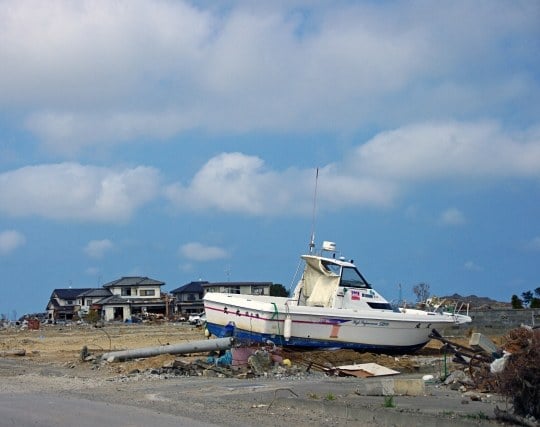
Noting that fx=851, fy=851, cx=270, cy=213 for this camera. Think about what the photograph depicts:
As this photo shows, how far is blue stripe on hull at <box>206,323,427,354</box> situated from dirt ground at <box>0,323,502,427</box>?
38 cm

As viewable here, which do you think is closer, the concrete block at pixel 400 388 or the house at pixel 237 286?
the concrete block at pixel 400 388

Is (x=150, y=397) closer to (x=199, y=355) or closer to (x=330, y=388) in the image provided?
(x=330, y=388)

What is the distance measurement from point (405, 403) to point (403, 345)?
13575 millimetres

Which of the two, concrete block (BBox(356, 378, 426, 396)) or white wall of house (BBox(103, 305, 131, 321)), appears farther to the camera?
white wall of house (BBox(103, 305, 131, 321))

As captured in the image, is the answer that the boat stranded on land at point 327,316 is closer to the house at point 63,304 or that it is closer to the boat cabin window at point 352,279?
the boat cabin window at point 352,279

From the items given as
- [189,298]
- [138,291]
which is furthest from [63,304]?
[189,298]

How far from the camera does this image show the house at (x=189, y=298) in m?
100

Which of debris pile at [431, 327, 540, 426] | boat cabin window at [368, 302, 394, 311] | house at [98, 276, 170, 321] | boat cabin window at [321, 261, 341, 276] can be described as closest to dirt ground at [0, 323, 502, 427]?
debris pile at [431, 327, 540, 426]

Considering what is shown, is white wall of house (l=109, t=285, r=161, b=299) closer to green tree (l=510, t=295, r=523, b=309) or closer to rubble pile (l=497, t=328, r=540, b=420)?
green tree (l=510, t=295, r=523, b=309)

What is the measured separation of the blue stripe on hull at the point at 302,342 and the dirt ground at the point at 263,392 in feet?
1.26

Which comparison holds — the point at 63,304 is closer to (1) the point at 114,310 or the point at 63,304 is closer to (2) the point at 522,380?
(1) the point at 114,310

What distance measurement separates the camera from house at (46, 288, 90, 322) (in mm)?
103875

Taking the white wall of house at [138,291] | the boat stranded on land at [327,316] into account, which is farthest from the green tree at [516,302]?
the white wall of house at [138,291]

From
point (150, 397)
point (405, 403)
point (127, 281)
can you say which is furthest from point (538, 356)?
point (127, 281)
